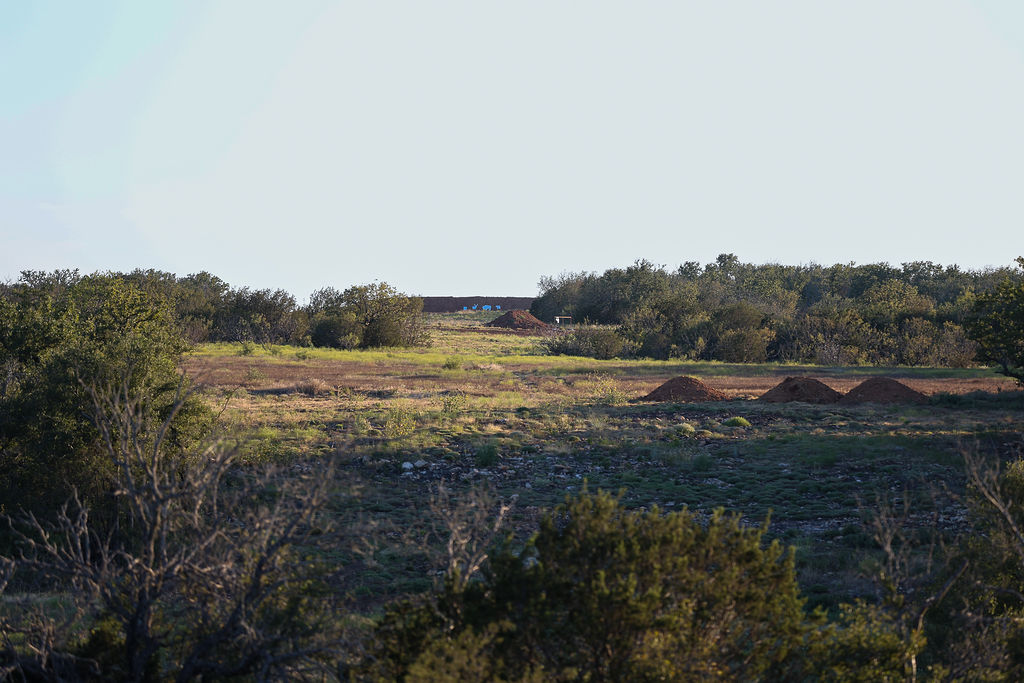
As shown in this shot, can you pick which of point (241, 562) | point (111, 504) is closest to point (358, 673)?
point (241, 562)

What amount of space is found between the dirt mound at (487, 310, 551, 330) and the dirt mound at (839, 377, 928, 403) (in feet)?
161

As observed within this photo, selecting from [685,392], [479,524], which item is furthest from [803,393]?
[479,524]

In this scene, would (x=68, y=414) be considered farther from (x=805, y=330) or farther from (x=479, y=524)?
(x=805, y=330)

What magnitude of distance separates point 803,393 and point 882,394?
211 cm

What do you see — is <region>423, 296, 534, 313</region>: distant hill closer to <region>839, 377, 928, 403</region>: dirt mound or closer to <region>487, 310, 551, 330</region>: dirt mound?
<region>487, 310, 551, 330</region>: dirt mound

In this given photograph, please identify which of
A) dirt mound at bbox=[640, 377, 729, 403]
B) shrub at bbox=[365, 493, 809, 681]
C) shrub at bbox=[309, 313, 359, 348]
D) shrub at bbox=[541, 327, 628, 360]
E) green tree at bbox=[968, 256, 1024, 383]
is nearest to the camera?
shrub at bbox=[365, 493, 809, 681]

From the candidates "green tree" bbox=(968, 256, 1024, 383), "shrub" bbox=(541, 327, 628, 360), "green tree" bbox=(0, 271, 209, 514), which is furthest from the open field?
"shrub" bbox=(541, 327, 628, 360)

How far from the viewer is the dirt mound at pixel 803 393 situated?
21.6m

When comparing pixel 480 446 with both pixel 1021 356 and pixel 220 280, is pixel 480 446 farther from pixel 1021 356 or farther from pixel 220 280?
pixel 220 280

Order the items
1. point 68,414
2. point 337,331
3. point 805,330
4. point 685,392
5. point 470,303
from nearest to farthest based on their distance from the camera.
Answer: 1. point 68,414
2. point 685,392
3. point 805,330
4. point 337,331
5. point 470,303

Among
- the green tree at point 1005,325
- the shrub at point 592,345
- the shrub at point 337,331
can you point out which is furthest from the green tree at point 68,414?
the shrub at point 592,345

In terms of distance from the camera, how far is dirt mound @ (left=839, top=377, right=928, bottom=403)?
68.9ft

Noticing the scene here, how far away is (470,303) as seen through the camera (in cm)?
11506

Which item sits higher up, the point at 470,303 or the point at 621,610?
the point at 470,303
